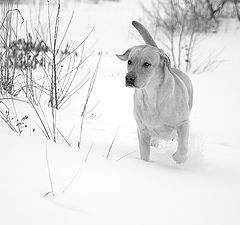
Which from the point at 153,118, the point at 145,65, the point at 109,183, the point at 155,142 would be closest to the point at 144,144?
the point at 153,118

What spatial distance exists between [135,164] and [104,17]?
Result: 12406mm

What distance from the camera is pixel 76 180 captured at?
5.43ft

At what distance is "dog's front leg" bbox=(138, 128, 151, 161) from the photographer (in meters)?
2.90

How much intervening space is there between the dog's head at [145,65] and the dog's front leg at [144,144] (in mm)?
462

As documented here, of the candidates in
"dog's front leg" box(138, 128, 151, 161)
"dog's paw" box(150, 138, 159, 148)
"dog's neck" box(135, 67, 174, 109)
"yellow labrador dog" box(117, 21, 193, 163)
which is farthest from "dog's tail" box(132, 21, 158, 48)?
"dog's paw" box(150, 138, 159, 148)

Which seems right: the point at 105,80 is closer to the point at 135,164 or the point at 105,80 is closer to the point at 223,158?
the point at 223,158

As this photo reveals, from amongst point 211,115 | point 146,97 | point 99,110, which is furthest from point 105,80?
point 146,97

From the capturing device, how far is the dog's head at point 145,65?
2.67 meters

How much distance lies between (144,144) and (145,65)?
648 mm

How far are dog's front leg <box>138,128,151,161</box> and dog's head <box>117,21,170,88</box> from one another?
0.46 metres

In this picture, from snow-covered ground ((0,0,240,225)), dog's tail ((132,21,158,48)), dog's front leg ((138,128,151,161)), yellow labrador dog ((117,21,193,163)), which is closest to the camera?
snow-covered ground ((0,0,240,225))

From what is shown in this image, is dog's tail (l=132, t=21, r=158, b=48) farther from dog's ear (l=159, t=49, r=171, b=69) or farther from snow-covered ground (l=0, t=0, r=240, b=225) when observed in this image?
snow-covered ground (l=0, t=0, r=240, b=225)

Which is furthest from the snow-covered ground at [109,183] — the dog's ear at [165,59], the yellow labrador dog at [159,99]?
the dog's ear at [165,59]

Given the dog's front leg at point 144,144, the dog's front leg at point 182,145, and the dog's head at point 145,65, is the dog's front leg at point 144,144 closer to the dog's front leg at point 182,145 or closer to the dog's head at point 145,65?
the dog's front leg at point 182,145
